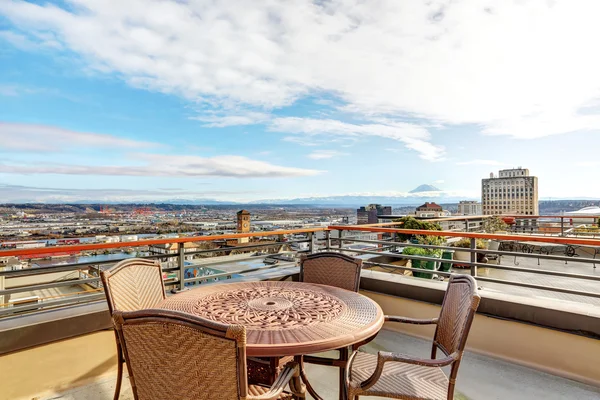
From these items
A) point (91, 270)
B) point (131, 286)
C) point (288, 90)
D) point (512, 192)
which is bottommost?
point (91, 270)

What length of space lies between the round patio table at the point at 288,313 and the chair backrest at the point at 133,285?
0.29 metres

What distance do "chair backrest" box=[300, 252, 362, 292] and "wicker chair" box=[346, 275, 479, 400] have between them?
0.72 metres

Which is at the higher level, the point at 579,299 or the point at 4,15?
the point at 4,15

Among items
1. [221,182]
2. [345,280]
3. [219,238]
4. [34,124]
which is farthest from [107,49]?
[221,182]

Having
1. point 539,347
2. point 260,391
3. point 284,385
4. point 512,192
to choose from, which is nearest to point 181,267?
point 260,391

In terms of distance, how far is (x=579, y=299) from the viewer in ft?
14.3

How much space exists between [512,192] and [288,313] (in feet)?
57.1

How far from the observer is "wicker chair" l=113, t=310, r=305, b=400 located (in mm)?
1090

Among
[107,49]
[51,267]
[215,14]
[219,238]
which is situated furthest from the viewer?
[107,49]

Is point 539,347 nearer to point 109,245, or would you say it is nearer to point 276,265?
point 276,265

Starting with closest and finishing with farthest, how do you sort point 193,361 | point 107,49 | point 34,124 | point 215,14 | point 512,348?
point 193,361
point 512,348
point 215,14
point 107,49
point 34,124

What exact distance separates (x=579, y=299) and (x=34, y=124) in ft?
66.3

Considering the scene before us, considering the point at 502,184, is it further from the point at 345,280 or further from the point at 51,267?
the point at 51,267

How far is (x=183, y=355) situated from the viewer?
1.16 meters
